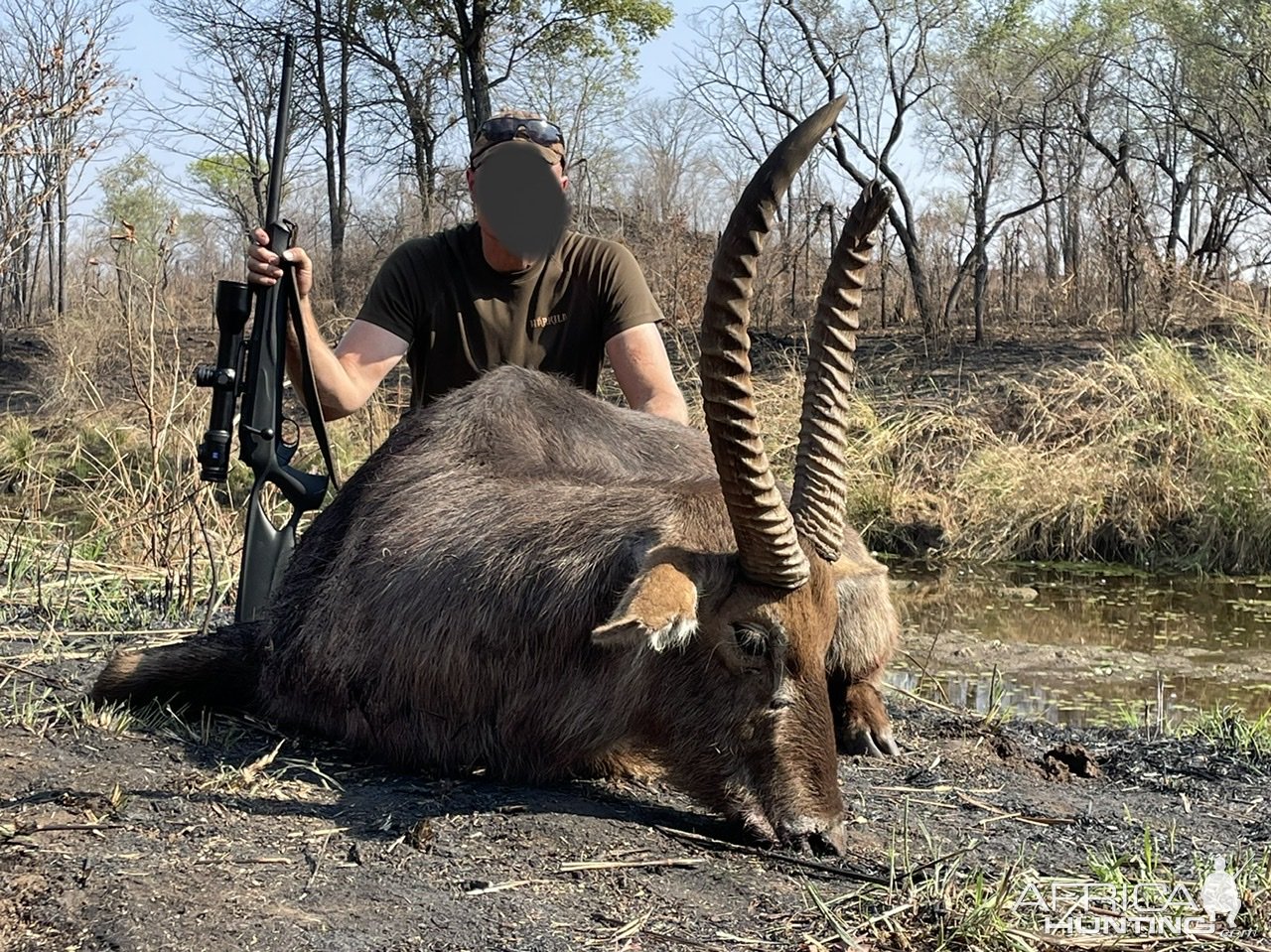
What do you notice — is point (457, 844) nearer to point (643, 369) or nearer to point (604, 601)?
point (604, 601)

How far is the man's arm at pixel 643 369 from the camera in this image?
542cm

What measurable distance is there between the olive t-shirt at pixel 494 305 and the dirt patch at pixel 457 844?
1.95 meters

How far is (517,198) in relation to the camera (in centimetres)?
522

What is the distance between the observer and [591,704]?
3.44 metres

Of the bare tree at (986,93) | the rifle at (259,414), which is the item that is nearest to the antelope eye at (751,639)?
the rifle at (259,414)

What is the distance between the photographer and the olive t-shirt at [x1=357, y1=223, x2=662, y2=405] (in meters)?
5.39

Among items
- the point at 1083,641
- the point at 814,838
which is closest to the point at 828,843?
the point at 814,838

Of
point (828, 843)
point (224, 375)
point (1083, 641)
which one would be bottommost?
point (1083, 641)

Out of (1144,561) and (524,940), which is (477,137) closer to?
Result: (524,940)

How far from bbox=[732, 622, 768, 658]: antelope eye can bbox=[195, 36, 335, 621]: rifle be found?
81.3 inches

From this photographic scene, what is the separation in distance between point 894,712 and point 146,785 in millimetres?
2748

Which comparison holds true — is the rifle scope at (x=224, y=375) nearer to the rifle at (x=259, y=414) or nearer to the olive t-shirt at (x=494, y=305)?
the rifle at (x=259, y=414)

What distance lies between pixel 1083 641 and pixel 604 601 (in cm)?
590

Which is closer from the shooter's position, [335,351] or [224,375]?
[224,375]
